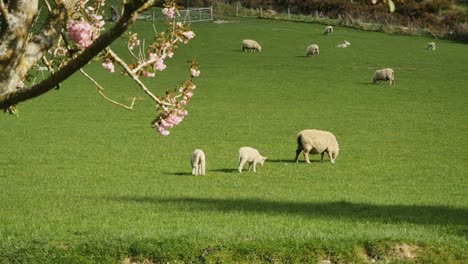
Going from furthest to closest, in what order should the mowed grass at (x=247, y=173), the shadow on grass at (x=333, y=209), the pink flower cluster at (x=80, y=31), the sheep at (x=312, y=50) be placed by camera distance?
the sheep at (x=312, y=50), the shadow on grass at (x=333, y=209), the mowed grass at (x=247, y=173), the pink flower cluster at (x=80, y=31)

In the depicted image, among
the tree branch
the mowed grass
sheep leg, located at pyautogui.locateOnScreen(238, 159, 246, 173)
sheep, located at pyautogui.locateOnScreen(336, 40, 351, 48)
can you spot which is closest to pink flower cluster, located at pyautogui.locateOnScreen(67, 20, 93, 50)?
the tree branch

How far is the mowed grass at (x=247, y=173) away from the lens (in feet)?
35.4

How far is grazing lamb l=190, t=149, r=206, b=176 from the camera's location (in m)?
23.3

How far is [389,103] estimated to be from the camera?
142 feet

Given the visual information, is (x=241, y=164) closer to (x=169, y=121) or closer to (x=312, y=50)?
(x=169, y=121)

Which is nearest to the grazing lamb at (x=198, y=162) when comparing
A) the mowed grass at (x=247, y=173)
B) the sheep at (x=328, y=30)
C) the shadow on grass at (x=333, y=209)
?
the mowed grass at (x=247, y=173)

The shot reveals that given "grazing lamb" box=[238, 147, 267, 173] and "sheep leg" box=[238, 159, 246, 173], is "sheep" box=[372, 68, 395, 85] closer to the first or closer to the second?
"grazing lamb" box=[238, 147, 267, 173]

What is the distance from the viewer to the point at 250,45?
6788 cm

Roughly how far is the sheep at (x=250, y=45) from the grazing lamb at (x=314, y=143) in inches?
1633

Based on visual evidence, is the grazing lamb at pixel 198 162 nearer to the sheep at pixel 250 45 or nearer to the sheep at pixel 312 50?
the sheep at pixel 312 50

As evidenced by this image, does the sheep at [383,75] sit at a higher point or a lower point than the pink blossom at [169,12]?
higher

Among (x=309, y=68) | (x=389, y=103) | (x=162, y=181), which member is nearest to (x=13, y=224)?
(x=162, y=181)

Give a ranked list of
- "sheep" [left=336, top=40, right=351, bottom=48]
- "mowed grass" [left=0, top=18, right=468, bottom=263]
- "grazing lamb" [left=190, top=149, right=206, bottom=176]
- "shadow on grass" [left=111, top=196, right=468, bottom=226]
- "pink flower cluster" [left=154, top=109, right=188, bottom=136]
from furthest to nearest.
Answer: "sheep" [left=336, top=40, right=351, bottom=48], "grazing lamb" [left=190, top=149, right=206, bottom=176], "shadow on grass" [left=111, top=196, right=468, bottom=226], "mowed grass" [left=0, top=18, right=468, bottom=263], "pink flower cluster" [left=154, top=109, right=188, bottom=136]

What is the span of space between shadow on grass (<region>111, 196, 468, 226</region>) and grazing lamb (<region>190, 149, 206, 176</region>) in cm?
424
